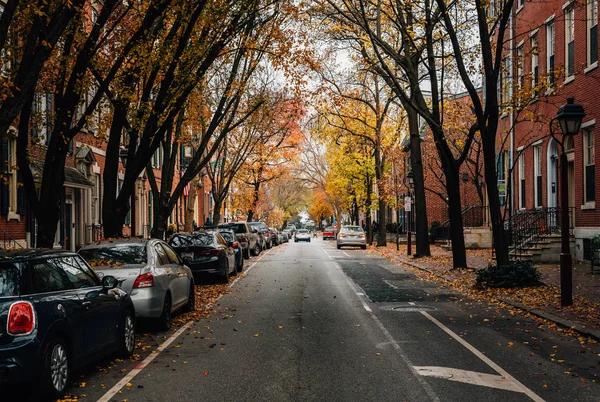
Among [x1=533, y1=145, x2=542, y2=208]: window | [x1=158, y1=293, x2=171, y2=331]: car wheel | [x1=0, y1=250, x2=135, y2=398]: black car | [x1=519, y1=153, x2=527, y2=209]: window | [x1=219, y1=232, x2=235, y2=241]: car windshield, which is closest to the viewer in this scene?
[x1=0, y1=250, x2=135, y2=398]: black car

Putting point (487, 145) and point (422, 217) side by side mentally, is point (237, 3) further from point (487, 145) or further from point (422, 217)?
point (422, 217)

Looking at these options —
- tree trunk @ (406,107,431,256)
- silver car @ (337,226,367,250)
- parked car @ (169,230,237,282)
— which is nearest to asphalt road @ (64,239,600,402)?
parked car @ (169,230,237,282)

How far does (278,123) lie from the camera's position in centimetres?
3872

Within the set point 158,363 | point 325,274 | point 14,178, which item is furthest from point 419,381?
point 14,178

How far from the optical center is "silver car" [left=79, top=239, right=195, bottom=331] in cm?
1077

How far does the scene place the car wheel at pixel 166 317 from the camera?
1120cm

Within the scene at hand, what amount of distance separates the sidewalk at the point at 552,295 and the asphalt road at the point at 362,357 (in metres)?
0.47

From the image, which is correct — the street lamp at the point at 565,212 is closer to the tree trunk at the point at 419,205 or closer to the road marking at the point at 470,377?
the road marking at the point at 470,377

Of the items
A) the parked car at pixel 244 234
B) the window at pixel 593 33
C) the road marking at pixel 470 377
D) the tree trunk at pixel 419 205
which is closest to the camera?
the road marking at pixel 470 377

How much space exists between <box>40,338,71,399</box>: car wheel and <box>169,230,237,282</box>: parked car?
11729 millimetres

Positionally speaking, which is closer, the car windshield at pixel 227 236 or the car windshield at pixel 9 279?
the car windshield at pixel 9 279

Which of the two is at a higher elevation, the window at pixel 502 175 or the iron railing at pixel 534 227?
the window at pixel 502 175

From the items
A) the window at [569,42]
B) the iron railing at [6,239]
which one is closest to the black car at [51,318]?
the iron railing at [6,239]

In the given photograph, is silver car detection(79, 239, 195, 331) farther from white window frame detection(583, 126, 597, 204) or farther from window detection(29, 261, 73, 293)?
white window frame detection(583, 126, 597, 204)
